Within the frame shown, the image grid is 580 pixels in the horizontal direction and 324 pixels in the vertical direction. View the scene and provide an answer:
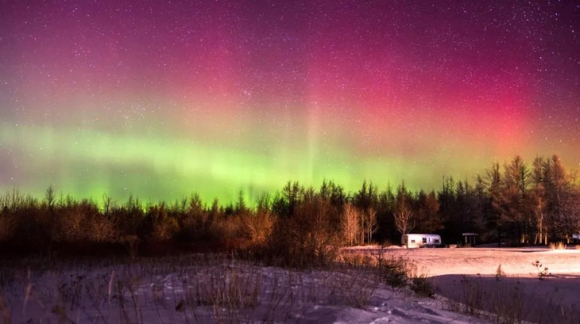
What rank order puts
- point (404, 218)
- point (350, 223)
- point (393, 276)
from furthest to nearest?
point (404, 218) < point (350, 223) < point (393, 276)

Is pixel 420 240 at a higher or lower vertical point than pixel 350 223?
lower

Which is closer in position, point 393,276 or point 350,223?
point 393,276

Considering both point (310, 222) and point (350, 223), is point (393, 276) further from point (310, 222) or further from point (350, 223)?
point (350, 223)

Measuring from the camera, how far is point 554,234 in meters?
60.2

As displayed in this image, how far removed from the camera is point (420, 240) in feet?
193

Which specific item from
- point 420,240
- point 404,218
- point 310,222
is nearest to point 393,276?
point 310,222

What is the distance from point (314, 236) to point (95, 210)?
1352 inches

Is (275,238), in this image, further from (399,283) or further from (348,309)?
(348,309)

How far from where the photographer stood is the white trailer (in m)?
57.7

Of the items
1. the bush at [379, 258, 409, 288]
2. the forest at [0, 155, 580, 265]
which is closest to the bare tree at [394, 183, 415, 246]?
the forest at [0, 155, 580, 265]

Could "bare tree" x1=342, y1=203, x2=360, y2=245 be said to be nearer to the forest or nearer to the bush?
the forest

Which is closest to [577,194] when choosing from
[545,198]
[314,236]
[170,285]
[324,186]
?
[545,198]

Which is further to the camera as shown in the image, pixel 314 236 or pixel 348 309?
pixel 314 236

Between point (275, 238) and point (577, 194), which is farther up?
point (577, 194)
